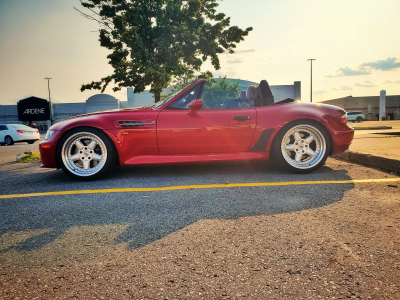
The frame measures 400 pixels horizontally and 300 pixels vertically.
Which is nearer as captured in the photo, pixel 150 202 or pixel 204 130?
pixel 150 202

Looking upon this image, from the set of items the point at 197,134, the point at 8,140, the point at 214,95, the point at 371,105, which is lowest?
the point at 8,140

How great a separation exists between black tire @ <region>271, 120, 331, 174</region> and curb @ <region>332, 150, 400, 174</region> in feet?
2.79

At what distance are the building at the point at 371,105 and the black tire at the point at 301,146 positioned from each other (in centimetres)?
5903

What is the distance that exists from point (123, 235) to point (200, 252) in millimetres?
612

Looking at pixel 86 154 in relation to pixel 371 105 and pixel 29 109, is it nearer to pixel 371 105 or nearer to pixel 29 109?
pixel 29 109

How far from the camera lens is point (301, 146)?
4.32 m

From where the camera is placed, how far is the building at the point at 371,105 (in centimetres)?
5697

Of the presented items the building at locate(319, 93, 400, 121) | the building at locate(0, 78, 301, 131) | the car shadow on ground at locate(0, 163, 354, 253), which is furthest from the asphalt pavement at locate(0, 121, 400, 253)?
the building at locate(319, 93, 400, 121)

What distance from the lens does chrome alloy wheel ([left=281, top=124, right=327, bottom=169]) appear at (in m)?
4.25

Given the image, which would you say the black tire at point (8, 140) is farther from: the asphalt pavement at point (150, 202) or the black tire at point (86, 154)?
the black tire at point (86, 154)

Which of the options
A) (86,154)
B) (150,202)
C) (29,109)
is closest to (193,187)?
(150,202)

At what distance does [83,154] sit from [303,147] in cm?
308

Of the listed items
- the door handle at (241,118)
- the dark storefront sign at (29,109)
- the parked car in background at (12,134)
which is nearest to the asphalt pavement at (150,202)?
the door handle at (241,118)

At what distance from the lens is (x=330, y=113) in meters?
4.36
